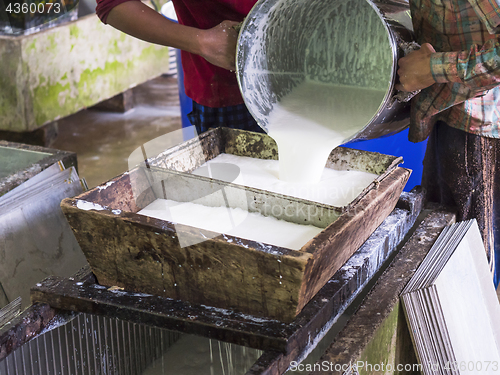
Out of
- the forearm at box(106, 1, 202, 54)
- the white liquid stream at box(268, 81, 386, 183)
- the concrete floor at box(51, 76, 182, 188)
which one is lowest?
the concrete floor at box(51, 76, 182, 188)

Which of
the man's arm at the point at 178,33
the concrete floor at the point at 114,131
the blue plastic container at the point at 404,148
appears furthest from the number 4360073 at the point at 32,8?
the blue plastic container at the point at 404,148

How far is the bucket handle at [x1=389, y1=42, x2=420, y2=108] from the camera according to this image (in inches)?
60.2

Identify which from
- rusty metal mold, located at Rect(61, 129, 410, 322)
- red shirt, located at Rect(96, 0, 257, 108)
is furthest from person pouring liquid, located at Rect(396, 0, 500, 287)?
red shirt, located at Rect(96, 0, 257, 108)

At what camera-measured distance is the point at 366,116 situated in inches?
66.0

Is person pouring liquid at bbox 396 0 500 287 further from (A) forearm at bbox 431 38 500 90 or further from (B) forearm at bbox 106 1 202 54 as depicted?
(B) forearm at bbox 106 1 202 54

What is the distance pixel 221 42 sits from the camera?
1653 millimetres

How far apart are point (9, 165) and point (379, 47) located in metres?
1.57

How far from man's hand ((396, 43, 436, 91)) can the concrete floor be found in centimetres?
274

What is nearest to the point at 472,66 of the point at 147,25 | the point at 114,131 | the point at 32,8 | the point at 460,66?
the point at 460,66

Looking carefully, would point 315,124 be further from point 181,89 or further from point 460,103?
point 181,89

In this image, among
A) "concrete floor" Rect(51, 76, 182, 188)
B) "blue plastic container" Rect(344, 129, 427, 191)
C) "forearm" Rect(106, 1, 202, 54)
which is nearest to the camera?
"forearm" Rect(106, 1, 202, 54)

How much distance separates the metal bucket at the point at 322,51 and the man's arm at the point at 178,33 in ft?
0.19

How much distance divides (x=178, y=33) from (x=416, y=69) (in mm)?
759

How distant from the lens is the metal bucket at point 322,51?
163 cm
